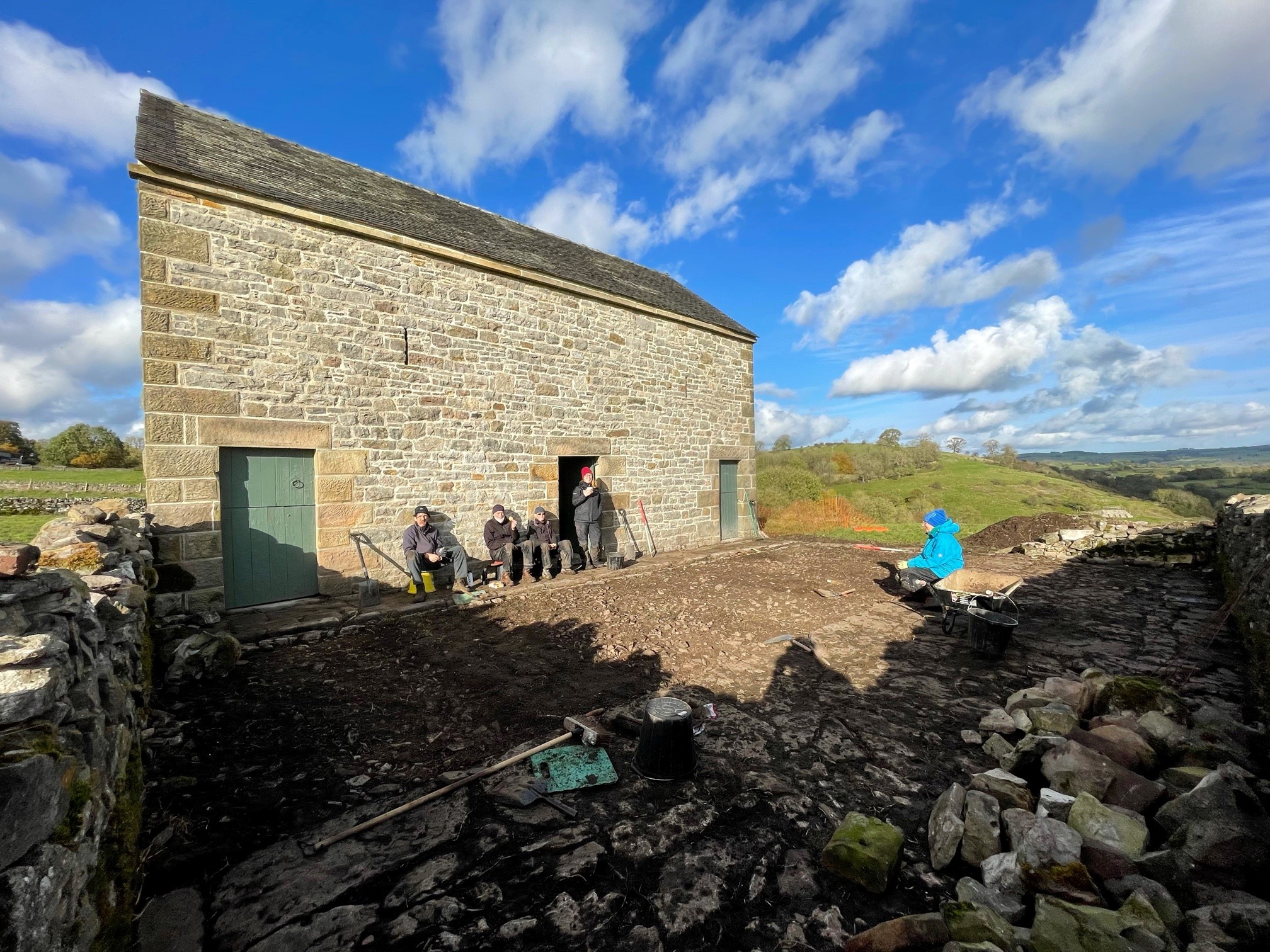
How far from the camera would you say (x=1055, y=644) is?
5551mm

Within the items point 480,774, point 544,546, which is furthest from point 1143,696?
point 544,546

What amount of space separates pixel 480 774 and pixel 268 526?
5.43m

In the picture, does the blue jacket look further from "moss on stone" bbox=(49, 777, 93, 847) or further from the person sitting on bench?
"moss on stone" bbox=(49, 777, 93, 847)

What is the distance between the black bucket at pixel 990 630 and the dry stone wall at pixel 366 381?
6.73 metres

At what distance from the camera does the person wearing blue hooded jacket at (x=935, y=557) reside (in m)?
6.71

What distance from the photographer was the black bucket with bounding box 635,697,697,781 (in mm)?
3145

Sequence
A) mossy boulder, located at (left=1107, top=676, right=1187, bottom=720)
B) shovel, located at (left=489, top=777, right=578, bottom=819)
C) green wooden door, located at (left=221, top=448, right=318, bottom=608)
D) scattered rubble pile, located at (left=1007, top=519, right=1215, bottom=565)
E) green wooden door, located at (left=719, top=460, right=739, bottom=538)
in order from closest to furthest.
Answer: shovel, located at (left=489, top=777, right=578, bottom=819) → mossy boulder, located at (left=1107, top=676, right=1187, bottom=720) → green wooden door, located at (left=221, top=448, right=318, bottom=608) → scattered rubble pile, located at (left=1007, top=519, right=1215, bottom=565) → green wooden door, located at (left=719, top=460, right=739, bottom=538)

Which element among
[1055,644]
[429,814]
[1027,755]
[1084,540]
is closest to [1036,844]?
[1027,755]

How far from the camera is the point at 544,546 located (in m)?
8.65

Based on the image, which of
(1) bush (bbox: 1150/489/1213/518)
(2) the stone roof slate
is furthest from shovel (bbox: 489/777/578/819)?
(1) bush (bbox: 1150/489/1213/518)

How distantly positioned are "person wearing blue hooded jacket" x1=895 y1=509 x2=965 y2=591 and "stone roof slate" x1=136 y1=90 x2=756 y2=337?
291 inches

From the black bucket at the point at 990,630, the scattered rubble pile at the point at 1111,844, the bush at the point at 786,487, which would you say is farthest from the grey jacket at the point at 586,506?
the bush at the point at 786,487

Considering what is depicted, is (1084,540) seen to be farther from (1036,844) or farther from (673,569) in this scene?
(1036,844)

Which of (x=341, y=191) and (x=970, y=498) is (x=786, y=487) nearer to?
(x=970, y=498)
